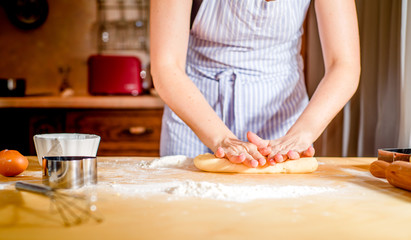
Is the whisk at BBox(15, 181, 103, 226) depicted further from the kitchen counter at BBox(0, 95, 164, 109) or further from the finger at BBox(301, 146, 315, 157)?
the kitchen counter at BBox(0, 95, 164, 109)

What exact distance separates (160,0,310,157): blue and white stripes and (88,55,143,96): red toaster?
4.62 feet

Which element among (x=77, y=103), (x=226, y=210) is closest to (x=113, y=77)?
(x=77, y=103)

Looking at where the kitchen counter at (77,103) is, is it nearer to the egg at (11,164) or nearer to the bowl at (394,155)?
the egg at (11,164)

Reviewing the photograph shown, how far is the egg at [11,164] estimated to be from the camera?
0.83m

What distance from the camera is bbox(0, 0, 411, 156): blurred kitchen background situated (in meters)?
1.58

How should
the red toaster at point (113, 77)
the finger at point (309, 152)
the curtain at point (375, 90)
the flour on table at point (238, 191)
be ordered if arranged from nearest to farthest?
the flour on table at point (238, 191) < the finger at point (309, 152) < the curtain at point (375, 90) < the red toaster at point (113, 77)

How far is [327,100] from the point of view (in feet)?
3.57

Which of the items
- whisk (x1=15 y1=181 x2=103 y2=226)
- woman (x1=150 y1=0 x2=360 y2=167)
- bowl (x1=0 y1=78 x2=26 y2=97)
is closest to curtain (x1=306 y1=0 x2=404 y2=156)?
woman (x1=150 y1=0 x2=360 y2=167)

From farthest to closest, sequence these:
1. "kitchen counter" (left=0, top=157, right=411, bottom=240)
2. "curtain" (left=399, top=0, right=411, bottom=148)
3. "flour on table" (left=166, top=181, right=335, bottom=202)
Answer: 1. "curtain" (left=399, top=0, right=411, bottom=148)
2. "flour on table" (left=166, top=181, right=335, bottom=202)
3. "kitchen counter" (left=0, top=157, right=411, bottom=240)

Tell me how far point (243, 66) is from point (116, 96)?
147 centimetres

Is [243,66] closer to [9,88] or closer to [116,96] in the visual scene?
[116,96]

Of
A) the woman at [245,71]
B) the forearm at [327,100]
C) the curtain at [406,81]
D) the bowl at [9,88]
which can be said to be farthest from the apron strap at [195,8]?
the bowl at [9,88]

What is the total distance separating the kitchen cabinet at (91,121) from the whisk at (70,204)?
1661 millimetres

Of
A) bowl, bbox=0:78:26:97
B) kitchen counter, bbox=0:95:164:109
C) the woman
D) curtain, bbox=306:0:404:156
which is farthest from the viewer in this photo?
bowl, bbox=0:78:26:97
